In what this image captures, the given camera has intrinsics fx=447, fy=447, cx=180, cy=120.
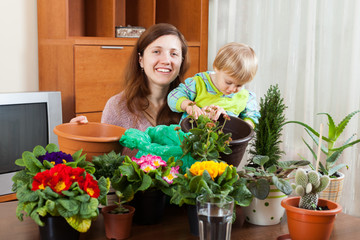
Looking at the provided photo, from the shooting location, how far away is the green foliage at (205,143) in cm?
118

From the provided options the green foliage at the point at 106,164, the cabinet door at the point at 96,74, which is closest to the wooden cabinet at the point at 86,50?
the cabinet door at the point at 96,74

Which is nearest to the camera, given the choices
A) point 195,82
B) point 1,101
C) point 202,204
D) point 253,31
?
point 202,204

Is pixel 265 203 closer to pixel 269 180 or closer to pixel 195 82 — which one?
pixel 269 180

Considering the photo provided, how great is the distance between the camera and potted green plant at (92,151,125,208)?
1.21 meters

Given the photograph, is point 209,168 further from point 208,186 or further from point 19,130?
point 19,130

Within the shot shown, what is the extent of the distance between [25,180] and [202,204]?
0.46m

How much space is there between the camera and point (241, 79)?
189cm

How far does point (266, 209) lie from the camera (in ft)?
3.97

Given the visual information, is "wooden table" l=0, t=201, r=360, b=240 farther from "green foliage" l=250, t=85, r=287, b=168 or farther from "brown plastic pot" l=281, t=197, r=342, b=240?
"green foliage" l=250, t=85, r=287, b=168

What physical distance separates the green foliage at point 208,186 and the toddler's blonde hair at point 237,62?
31.6 inches

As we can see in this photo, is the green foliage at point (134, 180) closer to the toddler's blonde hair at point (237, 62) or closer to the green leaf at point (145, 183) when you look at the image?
the green leaf at point (145, 183)

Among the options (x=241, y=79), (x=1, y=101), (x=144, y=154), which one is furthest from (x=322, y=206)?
(x=1, y=101)

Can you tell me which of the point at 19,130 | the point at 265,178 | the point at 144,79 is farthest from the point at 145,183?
the point at 19,130

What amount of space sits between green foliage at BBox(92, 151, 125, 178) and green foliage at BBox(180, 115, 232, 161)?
187 millimetres
